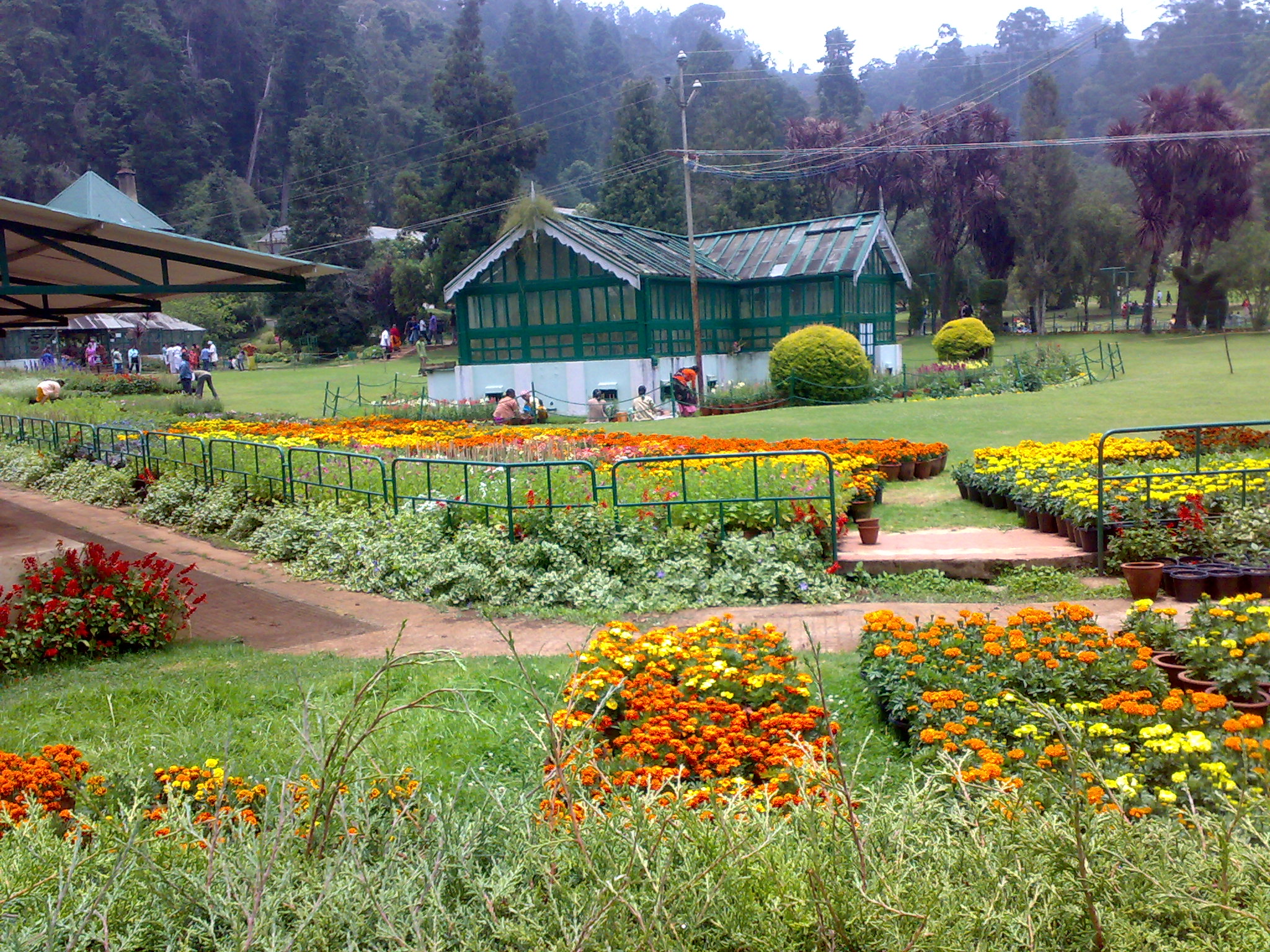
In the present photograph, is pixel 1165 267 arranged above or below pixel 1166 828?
above

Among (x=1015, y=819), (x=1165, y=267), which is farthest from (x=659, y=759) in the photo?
(x=1165, y=267)

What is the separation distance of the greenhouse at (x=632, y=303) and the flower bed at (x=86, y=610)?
2394 cm

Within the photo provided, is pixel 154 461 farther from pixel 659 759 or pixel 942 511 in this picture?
pixel 659 759

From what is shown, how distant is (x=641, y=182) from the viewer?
2158 inches

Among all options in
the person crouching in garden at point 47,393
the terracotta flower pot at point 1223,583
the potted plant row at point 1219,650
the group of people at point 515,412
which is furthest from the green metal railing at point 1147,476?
the person crouching in garden at point 47,393

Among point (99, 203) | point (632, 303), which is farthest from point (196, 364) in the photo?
point (99, 203)

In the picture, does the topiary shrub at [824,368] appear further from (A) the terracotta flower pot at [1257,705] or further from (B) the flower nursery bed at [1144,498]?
(A) the terracotta flower pot at [1257,705]

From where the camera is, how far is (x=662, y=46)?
370ft

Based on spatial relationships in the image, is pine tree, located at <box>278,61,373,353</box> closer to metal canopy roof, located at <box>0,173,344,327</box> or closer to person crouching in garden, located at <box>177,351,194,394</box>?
person crouching in garden, located at <box>177,351,194,394</box>

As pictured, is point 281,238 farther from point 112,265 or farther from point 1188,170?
point 112,265

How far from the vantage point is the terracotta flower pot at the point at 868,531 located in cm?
1021

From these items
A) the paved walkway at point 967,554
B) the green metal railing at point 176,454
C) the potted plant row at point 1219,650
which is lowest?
the paved walkway at point 967,554

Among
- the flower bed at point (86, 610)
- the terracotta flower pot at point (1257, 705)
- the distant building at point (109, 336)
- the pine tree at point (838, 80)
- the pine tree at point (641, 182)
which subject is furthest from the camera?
the pine tree at point (838, 80)

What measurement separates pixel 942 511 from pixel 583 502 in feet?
16.1
